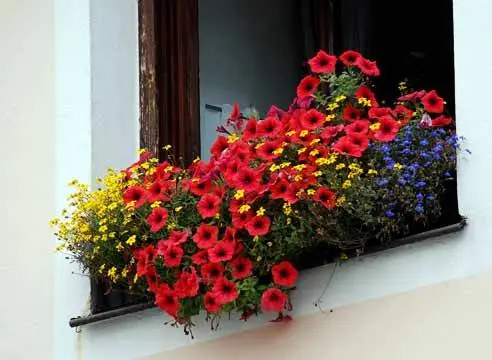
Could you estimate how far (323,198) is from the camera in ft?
10.6

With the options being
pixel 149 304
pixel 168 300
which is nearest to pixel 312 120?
pixel 168 300

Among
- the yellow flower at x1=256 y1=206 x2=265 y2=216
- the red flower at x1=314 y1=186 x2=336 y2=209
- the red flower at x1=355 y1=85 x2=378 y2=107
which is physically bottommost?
the yellow flower at x1=256 y1=206 x2=265 y2=216

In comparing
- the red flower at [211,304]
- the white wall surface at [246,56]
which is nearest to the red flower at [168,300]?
the red flower at [211,304]

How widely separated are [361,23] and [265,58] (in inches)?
18.3

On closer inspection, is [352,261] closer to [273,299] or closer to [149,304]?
[273,299]

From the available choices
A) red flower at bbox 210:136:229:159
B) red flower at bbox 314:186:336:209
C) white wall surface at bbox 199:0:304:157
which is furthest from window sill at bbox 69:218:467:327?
white wall surface at bbox 199:0:304:157

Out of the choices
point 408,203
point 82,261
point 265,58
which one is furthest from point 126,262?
point 265,58

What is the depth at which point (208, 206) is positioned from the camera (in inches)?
134

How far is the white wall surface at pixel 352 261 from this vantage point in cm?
312

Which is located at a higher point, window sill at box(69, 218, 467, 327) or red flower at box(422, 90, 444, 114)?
Answer: red flower at box(422, 90, 444, 114)

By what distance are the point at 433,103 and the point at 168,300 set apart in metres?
0.96

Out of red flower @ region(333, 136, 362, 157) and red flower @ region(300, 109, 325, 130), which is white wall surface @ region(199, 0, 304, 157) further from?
red flower @ region(333, 136, 362, 157)

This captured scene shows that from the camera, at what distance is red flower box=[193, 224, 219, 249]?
3365 mm

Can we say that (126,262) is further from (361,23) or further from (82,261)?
(361,23)
